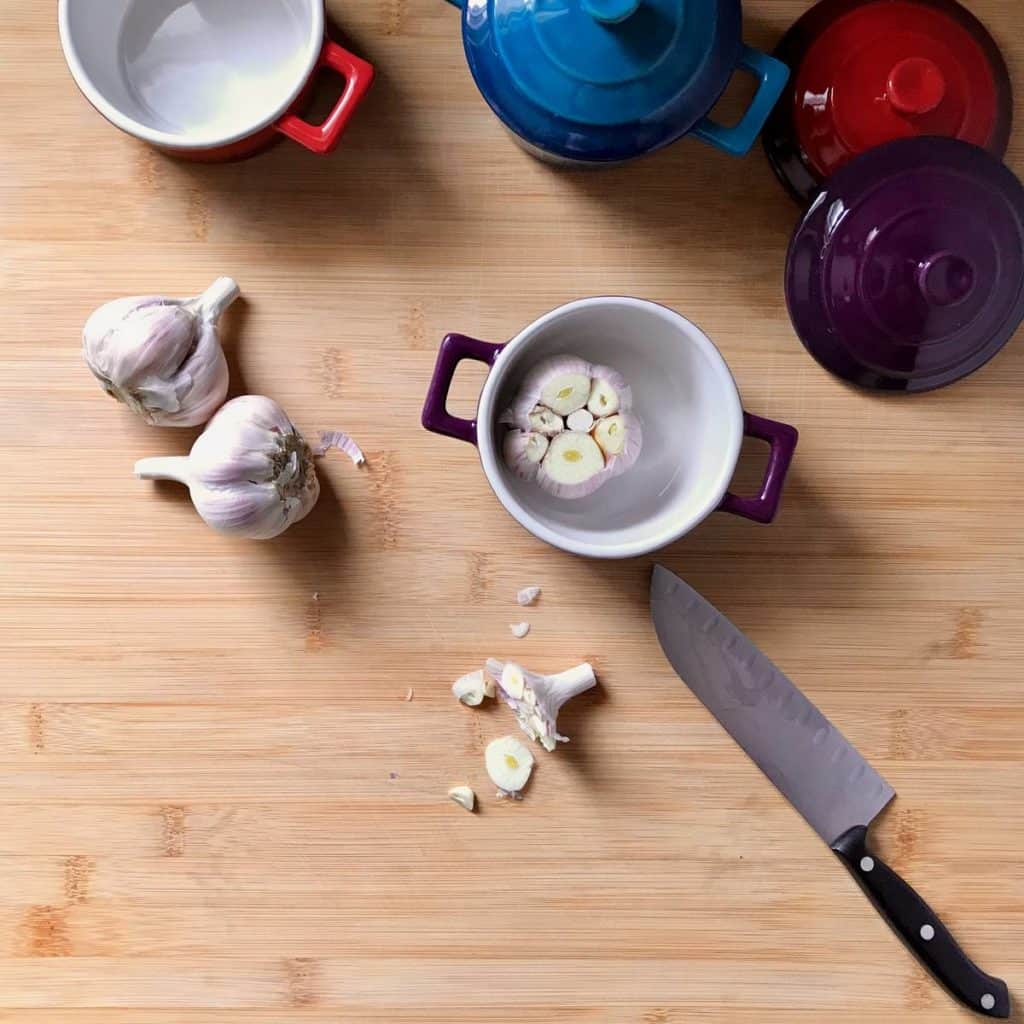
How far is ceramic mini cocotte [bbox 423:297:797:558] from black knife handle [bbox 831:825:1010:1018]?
31 centimetres

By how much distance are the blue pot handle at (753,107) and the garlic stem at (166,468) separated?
1.48ft

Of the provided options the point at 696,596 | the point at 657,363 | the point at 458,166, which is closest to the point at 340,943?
the point at 696,596

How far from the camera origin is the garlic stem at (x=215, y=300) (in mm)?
798

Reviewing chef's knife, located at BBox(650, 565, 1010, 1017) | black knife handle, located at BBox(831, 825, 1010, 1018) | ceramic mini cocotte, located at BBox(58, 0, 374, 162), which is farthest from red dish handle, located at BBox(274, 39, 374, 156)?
black knife handle, located at BBox(831, 825, 1010, 1018)

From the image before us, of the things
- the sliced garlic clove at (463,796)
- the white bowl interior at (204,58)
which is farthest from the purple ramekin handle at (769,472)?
the white bowl interior at (204,58)

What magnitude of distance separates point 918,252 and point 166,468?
59cm

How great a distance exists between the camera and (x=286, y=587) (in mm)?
840

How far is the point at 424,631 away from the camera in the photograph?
846 millimetres

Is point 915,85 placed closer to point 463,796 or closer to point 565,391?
point 565,391

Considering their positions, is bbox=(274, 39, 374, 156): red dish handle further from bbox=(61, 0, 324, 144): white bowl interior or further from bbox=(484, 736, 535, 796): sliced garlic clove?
bbox=(484, 736, 535, 796): sliced garlic clove

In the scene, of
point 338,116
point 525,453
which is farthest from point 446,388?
point 338,116

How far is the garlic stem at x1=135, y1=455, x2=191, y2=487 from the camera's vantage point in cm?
79

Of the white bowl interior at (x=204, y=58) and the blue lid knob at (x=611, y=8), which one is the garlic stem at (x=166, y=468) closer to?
the white bowl interior at (x=204, y=58)

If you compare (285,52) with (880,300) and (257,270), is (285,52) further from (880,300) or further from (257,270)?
(880,300)
